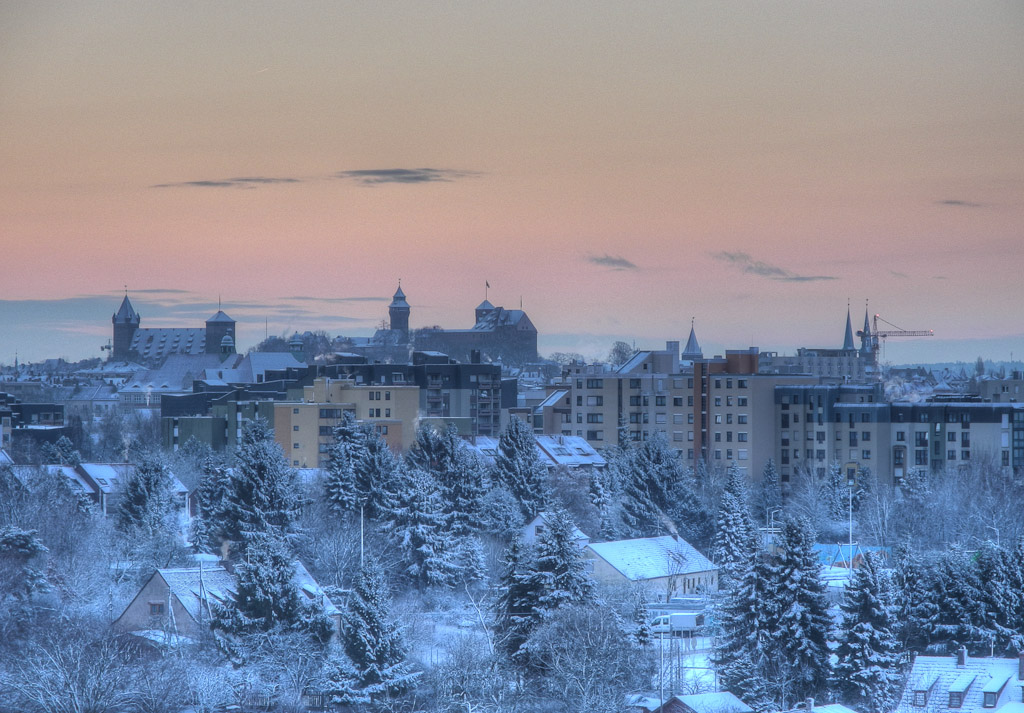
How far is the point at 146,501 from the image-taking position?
153 feet

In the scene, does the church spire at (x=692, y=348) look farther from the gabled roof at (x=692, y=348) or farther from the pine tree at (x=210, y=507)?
the pine tree at (x=210, y=507)

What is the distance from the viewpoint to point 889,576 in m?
35.2

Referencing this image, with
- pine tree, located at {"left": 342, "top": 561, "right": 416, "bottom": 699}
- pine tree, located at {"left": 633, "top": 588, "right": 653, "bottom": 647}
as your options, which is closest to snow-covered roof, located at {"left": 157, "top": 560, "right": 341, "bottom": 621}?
pine tree, located at {"left": 342, "top": 561, "right": 416, "bottom": 699}

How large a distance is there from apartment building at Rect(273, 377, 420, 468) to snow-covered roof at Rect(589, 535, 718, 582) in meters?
18.1

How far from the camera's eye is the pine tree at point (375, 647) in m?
28.2

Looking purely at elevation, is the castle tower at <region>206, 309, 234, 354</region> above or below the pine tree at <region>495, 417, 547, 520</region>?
above

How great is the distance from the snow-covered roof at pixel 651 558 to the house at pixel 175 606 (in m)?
10.1

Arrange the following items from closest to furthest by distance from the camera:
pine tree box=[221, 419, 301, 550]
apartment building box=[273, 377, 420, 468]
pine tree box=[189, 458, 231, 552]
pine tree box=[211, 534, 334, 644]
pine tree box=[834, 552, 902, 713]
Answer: pine tree box=[834, 552, 902, 713], pine tree box=[211, 534, 334, 644], pine tree box=[221, 419, 301, 550], pine tree box=[189, 458, 231, 552], apartment building box=[273, 377, 420, 468]

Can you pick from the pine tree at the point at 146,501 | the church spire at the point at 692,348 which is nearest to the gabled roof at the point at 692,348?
the church spire at the point at 692,348

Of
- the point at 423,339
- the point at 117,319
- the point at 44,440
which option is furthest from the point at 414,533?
the point at 117,319

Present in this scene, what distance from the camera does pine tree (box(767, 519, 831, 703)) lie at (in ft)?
97.4

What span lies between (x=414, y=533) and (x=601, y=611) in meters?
12.6

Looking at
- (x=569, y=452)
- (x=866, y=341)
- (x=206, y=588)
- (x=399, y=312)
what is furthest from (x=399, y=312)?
(x=206, y=588)

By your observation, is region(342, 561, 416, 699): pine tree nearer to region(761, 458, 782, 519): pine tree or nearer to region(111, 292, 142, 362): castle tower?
region(761, 458, 782, 519): pine tree
